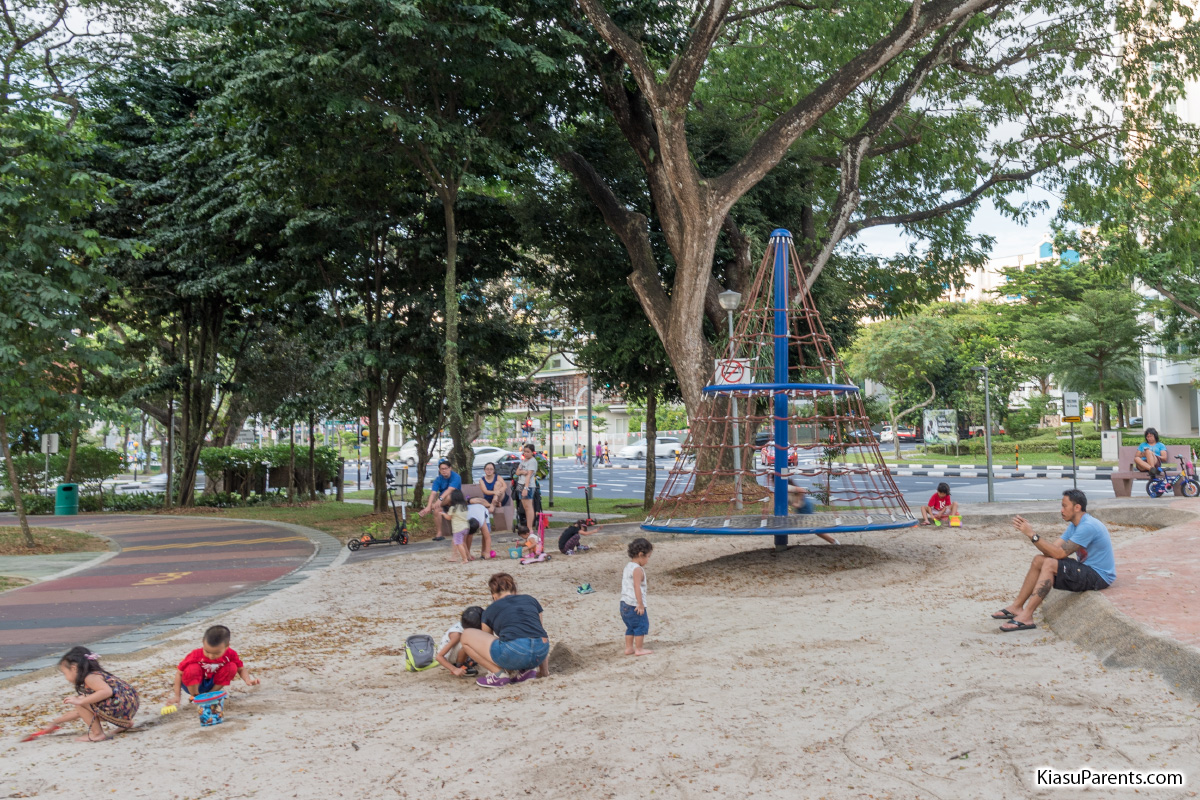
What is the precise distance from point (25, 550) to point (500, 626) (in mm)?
12713

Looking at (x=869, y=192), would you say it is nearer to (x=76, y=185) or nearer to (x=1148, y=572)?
(x=1148, y=572)

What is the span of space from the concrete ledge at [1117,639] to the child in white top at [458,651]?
173 inches

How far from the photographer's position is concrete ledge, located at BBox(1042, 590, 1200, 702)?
558 centimetres

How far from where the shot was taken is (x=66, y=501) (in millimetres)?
26203

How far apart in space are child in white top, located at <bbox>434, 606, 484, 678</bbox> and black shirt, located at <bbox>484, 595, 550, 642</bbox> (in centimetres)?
13

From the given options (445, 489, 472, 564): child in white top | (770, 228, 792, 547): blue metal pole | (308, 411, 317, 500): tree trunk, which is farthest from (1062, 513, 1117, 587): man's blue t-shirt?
(308, 411, 317, 500): tree trunk

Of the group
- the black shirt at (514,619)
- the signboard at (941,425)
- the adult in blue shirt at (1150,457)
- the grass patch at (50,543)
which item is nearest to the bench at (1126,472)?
the adult in blue shirt at (1150,457)

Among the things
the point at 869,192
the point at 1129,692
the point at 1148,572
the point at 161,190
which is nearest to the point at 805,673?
the point at 1129,692

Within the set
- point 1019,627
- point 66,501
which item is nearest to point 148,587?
point 1019,627

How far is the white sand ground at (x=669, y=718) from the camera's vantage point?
14.7ft

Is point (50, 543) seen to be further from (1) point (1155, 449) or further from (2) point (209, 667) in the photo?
(1) point (1155, 449)

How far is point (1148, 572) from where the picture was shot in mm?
8492

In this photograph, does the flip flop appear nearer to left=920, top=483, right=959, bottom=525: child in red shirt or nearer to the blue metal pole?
the blue metal pole

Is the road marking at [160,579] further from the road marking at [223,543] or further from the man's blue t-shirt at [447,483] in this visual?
the man's blue t-shirt at [447,483]
